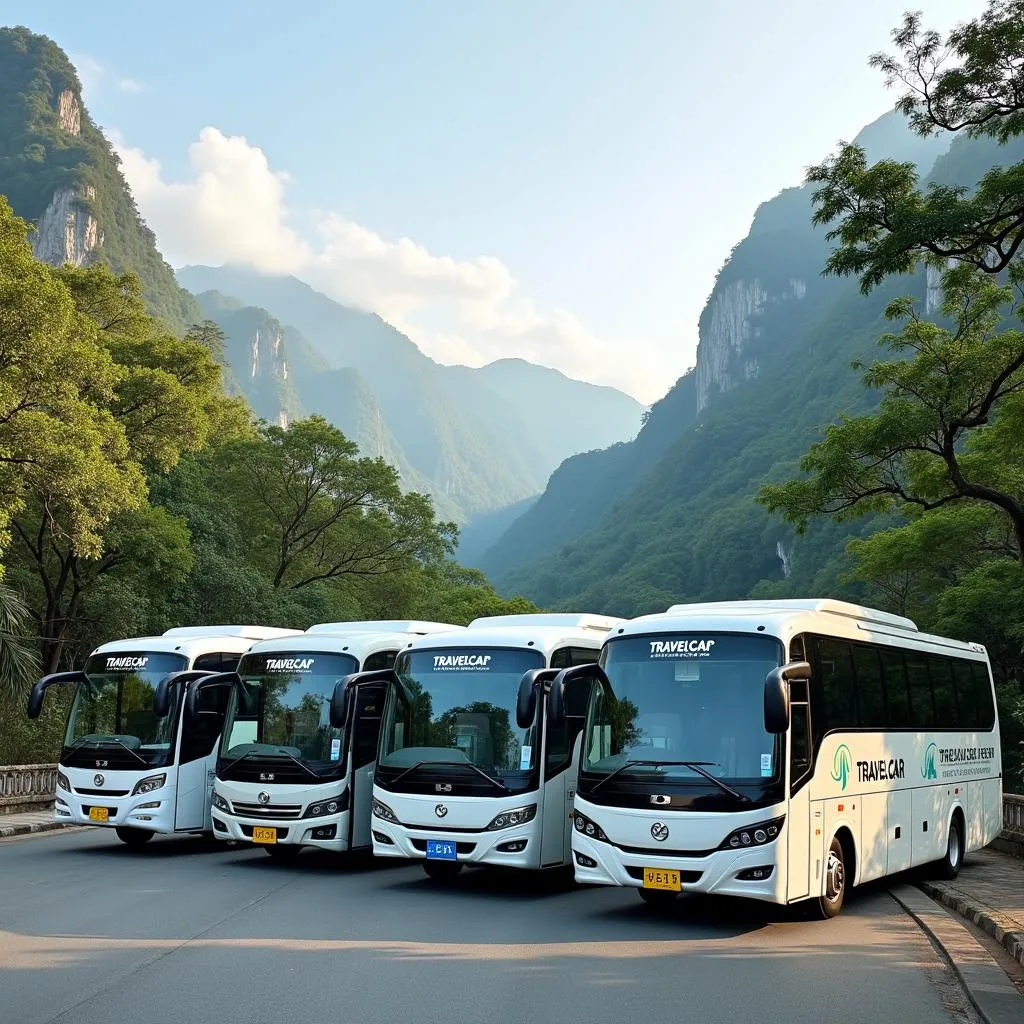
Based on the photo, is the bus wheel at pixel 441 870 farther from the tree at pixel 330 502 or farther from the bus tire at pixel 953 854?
the tree at pixel 330 502

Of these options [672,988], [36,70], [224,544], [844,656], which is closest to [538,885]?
[844,656]

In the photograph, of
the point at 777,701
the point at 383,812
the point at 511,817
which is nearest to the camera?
the point at 777,701

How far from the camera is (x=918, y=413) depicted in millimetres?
19141

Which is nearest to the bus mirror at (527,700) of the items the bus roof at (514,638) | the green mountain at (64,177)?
the bus roof at (514,638)

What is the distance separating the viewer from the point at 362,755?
14102 millimetres

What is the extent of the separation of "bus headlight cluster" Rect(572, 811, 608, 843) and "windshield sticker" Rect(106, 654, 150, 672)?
7.65 m

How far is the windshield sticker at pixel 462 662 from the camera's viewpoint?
1277 cm

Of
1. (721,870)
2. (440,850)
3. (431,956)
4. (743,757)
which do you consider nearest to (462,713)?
(440,850)

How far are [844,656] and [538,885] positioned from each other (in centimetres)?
445

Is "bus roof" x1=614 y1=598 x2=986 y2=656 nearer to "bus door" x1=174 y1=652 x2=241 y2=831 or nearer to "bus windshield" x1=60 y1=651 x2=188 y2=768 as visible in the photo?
"bus door" x1=174 y1=652 x2=241 y2=831

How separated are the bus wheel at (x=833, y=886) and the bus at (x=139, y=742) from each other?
8.35 m

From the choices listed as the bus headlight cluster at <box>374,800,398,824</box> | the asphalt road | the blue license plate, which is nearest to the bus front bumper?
the asphalt road

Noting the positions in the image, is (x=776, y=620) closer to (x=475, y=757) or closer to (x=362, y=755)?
(x=475, y=757)

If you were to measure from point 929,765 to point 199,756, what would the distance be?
30.6 feet
